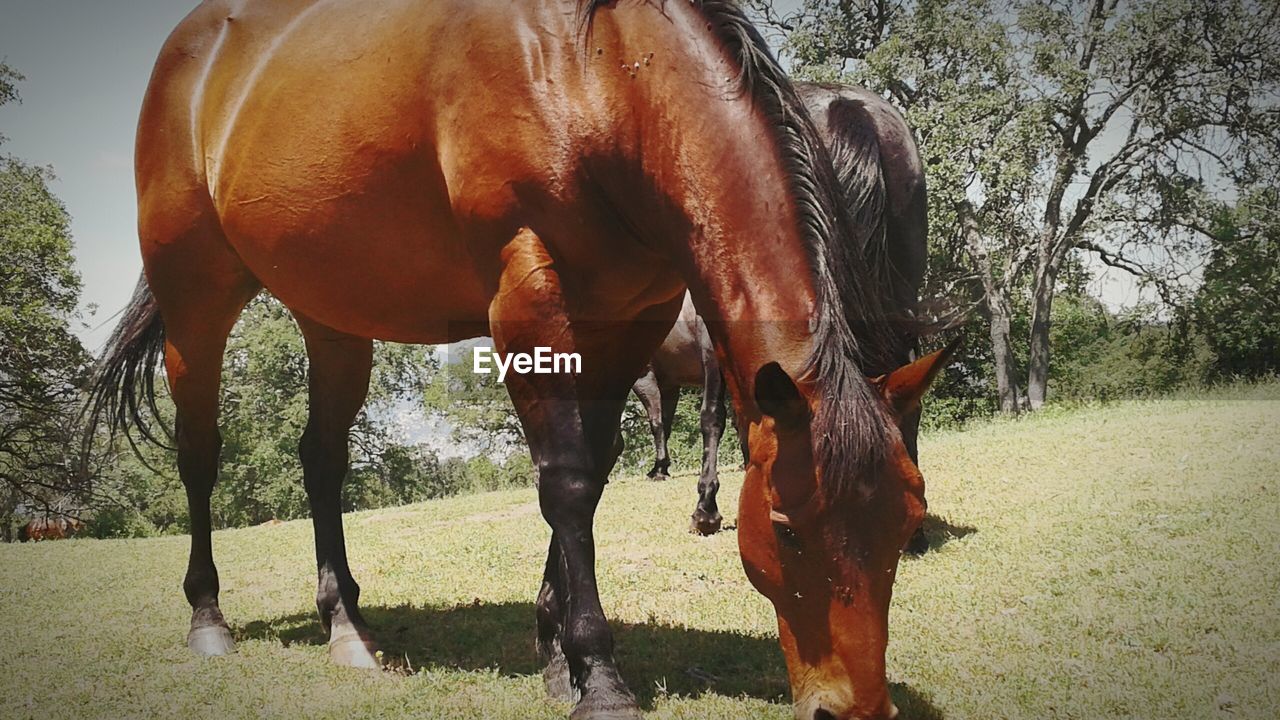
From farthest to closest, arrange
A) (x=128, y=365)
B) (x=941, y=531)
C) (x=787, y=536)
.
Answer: (x=941, y=531) → (x=128, y=365) → (x=787, y=536)

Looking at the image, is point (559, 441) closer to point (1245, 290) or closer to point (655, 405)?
point (1245, 290)

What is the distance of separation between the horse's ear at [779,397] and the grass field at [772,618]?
1005mm

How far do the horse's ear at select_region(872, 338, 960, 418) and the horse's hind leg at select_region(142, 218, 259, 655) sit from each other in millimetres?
3377

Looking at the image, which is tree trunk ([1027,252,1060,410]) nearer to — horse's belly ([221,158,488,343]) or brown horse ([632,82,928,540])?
brown horse ([632,82,928,540])

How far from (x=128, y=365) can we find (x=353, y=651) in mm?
2355

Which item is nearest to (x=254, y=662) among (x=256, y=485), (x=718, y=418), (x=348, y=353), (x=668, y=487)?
(x=348, y=353)

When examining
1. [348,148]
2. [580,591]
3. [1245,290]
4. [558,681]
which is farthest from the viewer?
[1245,290]

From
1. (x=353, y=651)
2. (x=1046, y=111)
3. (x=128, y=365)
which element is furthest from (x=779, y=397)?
(x=1046, y=111)

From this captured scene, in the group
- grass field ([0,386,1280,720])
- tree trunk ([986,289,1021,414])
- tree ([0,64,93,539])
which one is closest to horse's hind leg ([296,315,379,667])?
grass field ([0,386,1280,720])

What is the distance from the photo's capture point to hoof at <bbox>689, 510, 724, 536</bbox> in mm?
6656

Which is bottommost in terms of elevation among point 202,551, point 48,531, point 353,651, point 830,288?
point 48,531

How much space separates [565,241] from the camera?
276cm

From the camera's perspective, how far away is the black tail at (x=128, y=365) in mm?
4789

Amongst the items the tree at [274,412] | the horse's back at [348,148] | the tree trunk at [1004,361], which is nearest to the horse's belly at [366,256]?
the horse's back at [348,148]
